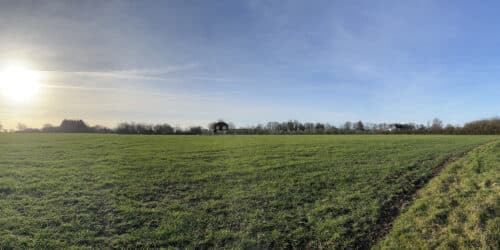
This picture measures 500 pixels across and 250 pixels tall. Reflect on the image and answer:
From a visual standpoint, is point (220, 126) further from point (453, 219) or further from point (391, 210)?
point (453, 219)

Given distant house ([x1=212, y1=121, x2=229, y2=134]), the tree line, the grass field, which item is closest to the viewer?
the grass field

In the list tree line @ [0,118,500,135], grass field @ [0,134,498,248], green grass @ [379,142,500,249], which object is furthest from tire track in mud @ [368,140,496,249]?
tree line @ [0,118,500,135]

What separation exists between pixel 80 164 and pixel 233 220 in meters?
13.7

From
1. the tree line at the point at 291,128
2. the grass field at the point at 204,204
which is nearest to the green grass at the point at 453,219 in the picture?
the grass field at the point at 204,204

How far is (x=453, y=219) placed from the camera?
8.34 meters

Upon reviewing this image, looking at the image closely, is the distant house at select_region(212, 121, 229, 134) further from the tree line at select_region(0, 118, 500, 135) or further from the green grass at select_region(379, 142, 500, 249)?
the green grass at select_region(379, 142, 500, 249)

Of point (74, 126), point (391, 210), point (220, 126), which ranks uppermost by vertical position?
point (220, 126)

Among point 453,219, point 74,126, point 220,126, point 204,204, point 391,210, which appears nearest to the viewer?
point 453,219

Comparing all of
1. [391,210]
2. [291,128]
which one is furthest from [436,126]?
[391,210]

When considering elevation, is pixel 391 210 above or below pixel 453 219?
below

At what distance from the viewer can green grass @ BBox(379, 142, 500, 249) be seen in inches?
285

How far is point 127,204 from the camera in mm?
10234

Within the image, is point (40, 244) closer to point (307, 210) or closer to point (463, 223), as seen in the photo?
point (307, 210)

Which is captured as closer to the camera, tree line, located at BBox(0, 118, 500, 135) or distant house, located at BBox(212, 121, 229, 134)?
tree line, located at BBox(0, 118, 500, 135)
